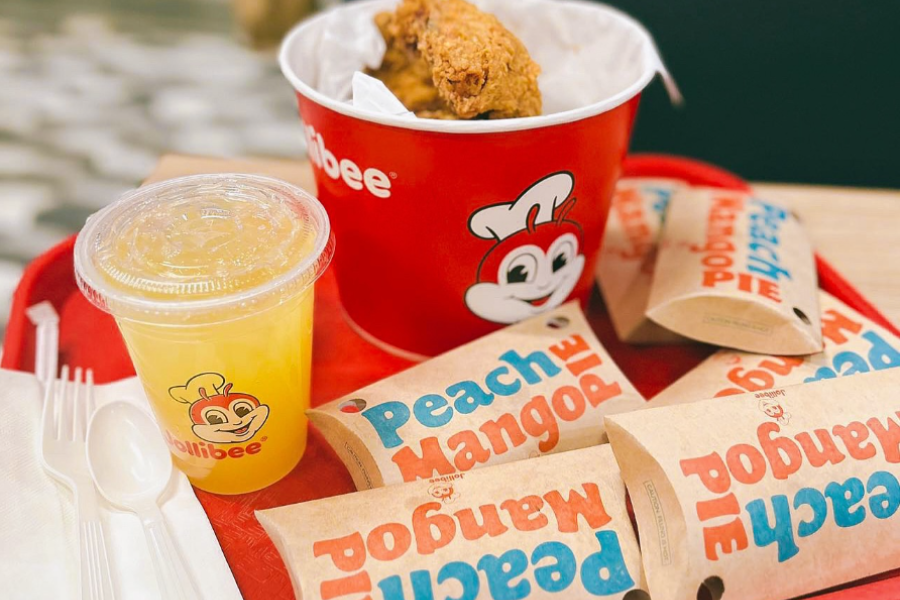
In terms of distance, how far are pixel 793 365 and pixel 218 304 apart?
2.03 ft

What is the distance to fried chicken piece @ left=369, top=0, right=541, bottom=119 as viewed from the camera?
2.27ft

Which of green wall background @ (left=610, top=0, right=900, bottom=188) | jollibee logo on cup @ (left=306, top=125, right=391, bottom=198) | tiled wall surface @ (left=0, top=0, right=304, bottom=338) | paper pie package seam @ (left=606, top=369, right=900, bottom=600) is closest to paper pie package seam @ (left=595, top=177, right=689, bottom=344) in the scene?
paper pie package seam @ (left=606, top=369, right=900, bottom=600)

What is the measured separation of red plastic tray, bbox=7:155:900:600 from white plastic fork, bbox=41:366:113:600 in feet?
0.18

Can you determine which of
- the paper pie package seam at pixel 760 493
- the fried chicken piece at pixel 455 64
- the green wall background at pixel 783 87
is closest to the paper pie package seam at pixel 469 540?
the paper pie package seam at pixel 760 493

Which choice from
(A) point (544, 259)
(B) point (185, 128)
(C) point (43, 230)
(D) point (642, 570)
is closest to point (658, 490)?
(D) point (642, 570)

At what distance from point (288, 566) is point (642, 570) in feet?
0.98

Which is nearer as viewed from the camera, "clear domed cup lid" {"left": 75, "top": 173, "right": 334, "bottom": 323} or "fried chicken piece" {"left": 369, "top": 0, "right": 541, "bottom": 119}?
"clear domed cup lid" {"left": 75, "top": 173, "right": 334, "bottom": 323}

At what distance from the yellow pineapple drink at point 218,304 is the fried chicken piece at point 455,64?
0.61 ft

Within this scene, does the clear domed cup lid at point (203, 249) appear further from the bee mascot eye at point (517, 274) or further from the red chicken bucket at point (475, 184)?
the bee mascot eye at point (517, 274)

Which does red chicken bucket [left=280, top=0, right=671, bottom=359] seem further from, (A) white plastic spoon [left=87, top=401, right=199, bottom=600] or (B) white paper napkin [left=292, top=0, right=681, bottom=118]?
(A) white plastic spoon [left=87, top=401, right=199, bottom=600]

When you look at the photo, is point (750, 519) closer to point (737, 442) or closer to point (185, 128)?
point (737, 442)

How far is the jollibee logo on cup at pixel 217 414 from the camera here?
2.08ft

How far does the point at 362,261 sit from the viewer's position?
2.68 feet

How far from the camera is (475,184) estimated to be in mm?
694
